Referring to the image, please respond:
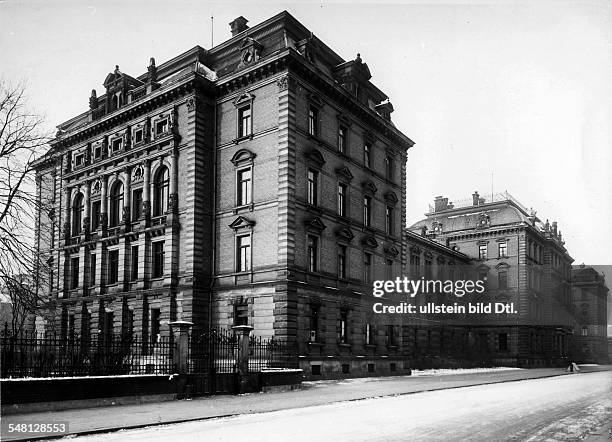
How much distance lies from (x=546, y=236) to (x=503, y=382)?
45.7 meters

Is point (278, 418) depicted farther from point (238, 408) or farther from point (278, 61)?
point (278, 61)

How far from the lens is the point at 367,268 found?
3784 centimetres

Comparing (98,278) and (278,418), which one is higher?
(98,278)

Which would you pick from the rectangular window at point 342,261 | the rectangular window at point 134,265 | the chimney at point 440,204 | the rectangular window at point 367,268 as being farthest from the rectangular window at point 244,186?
the chimney at point 440,204

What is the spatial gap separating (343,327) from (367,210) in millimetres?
7698

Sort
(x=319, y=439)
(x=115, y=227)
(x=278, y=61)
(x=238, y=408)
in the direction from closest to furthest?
(x=319, y=439) → (x=238, y=408) → (x=278, y=61) → (x=115, y=227)

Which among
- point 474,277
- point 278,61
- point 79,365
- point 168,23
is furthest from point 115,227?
point 474,277

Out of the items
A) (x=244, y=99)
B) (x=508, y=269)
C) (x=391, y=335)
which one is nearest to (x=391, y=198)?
(x=391, y=335)

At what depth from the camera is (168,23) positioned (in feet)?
49.9

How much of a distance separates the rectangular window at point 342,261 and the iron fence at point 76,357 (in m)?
15.6

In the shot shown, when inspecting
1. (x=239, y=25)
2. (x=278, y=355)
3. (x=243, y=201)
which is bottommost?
(x=278, y=355)

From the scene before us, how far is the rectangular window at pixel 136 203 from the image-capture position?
3728 centimetres

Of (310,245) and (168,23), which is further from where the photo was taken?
(310,245)

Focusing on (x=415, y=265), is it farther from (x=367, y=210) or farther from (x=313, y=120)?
(x=313, y=120)
